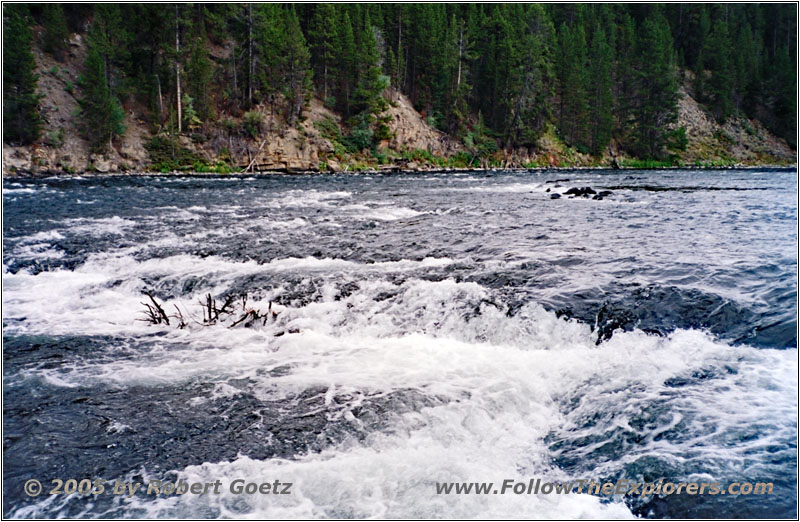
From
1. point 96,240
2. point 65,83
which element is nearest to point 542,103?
point 65,83

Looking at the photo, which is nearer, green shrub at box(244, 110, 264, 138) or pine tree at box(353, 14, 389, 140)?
green shrub at box(244, 110, 264, 138)

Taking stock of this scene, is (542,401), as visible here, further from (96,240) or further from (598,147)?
(598,147)

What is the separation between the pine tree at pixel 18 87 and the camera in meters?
33.2

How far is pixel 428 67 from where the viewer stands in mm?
57094

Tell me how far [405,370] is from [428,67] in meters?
56.1

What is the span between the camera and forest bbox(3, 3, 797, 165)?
133 ft

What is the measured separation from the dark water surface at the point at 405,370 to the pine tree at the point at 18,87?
87.0 feet

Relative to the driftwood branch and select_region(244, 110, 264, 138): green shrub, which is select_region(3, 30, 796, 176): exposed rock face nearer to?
the driftwood branch

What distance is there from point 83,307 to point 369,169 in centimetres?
3760

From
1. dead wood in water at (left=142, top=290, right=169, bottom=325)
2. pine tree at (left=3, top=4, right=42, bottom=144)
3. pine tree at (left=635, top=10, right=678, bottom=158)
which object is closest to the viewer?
dead wood in water at (left=142, top=290, right=169, bottom=325)

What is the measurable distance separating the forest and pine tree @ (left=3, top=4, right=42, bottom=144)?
3.7 inches

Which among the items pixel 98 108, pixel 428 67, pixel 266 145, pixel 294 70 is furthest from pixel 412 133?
pixel 98 108

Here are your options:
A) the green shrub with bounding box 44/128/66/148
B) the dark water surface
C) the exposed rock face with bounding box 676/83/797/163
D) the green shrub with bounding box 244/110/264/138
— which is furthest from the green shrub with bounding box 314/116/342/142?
the exposed rock face with bounding box 676/83/797/163

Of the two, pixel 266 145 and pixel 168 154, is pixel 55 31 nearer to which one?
pixel 168 154
